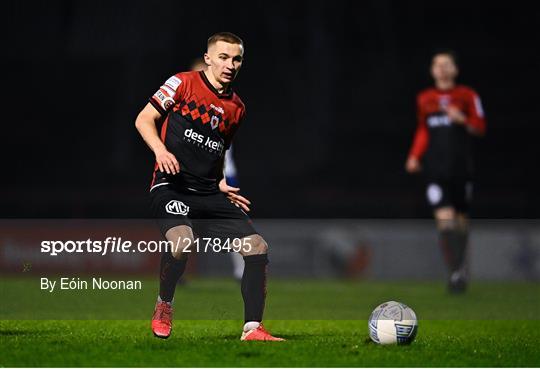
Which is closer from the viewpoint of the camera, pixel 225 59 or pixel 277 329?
pixel 225 59

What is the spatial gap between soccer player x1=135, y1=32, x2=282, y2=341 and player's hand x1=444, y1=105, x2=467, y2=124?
5201 mm

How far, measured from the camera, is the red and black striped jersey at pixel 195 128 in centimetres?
588

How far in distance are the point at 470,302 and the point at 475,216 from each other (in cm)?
793

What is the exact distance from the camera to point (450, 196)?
1116cm

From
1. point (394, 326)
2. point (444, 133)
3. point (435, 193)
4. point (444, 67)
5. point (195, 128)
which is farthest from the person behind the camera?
point (444, 133)

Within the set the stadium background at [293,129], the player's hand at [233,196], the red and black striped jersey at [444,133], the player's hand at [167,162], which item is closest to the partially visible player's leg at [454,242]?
the red and black striped jersey at [444,133]

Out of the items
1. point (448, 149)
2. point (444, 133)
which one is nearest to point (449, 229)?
point (448, 149)

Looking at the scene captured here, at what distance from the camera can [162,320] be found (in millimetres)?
5805

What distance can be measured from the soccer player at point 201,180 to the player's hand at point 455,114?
17.1 feet

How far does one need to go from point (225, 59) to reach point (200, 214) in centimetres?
88

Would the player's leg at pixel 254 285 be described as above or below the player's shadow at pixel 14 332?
above

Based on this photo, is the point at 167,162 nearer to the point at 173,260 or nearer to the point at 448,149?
the point at 173,260

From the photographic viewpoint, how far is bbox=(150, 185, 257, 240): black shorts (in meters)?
5.79

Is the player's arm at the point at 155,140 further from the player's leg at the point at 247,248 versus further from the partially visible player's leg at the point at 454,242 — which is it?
the partially visible player's leg at the point at 454,242
